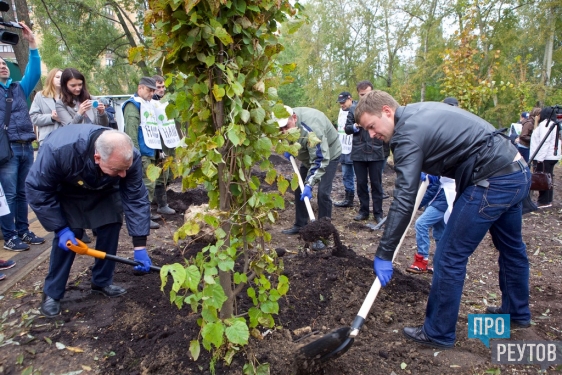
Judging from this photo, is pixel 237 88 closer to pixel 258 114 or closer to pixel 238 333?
pixel 258 114

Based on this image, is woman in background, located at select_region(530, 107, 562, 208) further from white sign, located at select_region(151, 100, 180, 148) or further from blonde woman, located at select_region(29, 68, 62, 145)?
blonde woman, located at select_region(29, 68, 62, 145)

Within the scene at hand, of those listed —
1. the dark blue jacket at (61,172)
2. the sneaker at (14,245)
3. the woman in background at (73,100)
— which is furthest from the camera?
the sneaker at (14,245)

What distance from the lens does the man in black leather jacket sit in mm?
2361

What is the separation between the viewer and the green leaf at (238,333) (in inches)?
74.6

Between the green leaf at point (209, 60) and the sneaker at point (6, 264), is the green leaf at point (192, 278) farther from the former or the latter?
the sneaker at point (6, 264)

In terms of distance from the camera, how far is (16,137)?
13.5 ft

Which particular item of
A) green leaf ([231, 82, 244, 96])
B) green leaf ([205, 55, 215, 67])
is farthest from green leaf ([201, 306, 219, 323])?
green leaf ([205, 55, 215, 67])

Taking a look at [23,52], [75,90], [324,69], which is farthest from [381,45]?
[75,90]

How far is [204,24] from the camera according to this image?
178cm

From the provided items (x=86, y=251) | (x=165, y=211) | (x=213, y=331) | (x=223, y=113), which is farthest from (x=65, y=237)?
(x=165, y=211)

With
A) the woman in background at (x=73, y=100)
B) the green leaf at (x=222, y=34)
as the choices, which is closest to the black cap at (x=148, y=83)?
the woman in background at (x=73, y=100)

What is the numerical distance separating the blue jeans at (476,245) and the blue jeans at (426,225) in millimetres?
1005

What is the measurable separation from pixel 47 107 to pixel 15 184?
90cm

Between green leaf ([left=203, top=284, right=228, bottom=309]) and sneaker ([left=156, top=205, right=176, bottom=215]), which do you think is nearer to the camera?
green leaf ([left=203, top=284, right=228, bottom=309])
